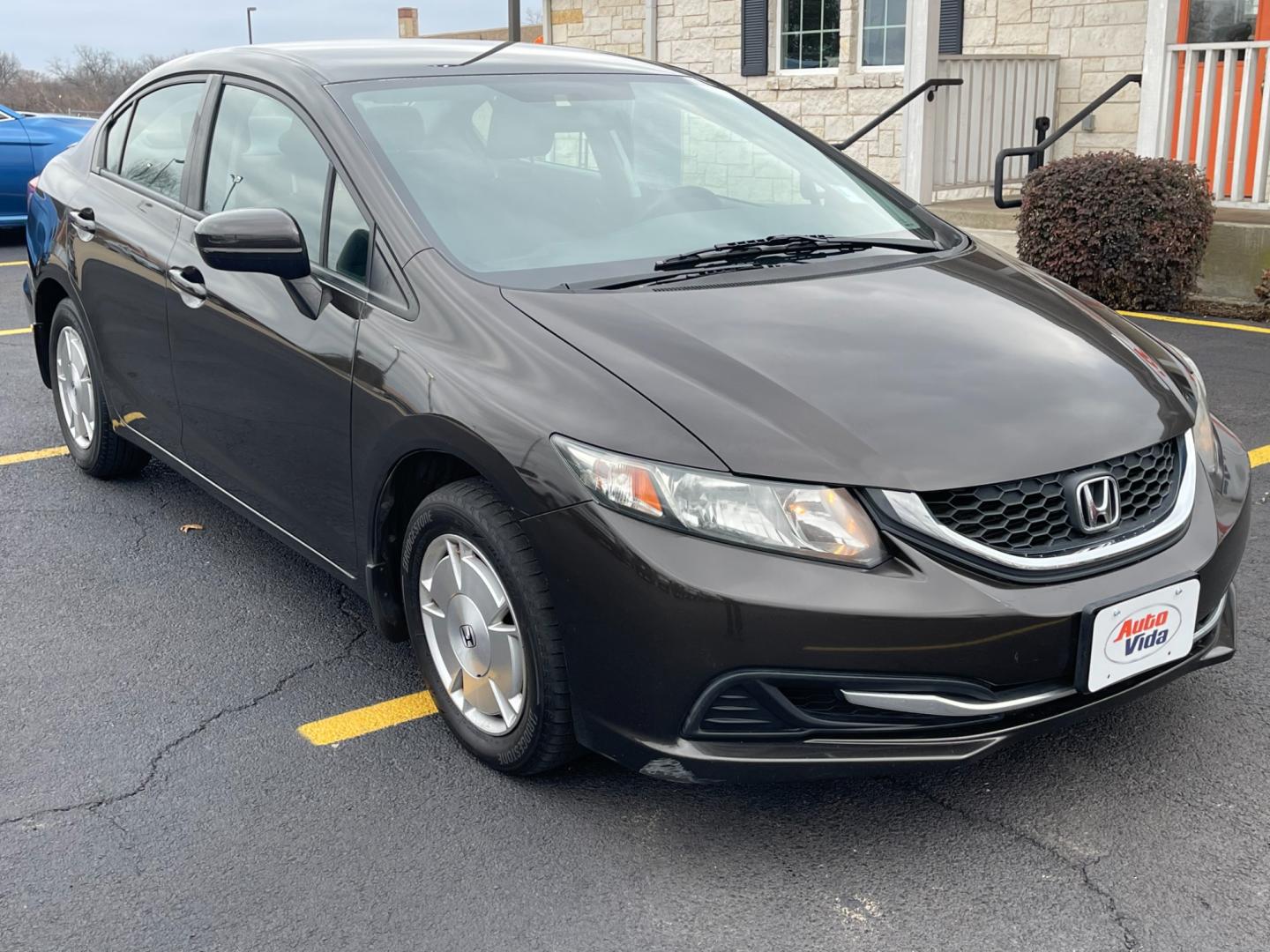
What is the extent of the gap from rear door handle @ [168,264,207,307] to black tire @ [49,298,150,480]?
3.19 feet

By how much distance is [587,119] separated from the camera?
149 inches

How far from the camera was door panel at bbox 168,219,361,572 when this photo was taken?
328 centimetres

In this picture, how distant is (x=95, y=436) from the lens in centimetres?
505

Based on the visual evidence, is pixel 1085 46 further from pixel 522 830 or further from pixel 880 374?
pixel 522 830

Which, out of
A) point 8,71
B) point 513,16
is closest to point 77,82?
point 8,71

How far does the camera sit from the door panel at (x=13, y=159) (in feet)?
38.3

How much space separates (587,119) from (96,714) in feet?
6.94

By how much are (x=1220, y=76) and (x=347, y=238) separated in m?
8.93

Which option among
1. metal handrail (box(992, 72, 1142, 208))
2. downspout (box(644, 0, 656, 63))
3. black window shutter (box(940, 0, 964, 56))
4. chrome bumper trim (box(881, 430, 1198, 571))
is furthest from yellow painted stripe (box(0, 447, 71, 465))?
downspout (box(644, 0, 656, 63))

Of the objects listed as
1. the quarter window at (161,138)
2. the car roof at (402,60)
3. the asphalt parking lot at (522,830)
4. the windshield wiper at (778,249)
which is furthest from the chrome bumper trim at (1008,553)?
the quarter window at (161,138)

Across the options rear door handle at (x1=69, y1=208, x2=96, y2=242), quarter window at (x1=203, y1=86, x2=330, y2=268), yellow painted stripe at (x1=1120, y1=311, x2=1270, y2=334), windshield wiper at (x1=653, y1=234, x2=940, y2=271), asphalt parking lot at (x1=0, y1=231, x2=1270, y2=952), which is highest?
quarter window at (x1=203, y1=86, x2=330, y2=268)

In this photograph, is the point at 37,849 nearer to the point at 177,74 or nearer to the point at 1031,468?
the point at 1031,468

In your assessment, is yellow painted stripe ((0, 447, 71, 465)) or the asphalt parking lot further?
yellow painted stripe ((0, 447, 71, 465))

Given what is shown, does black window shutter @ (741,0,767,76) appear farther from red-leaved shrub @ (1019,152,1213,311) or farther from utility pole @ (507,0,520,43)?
red-leaved shrub @ (1019,152,1213,311)
